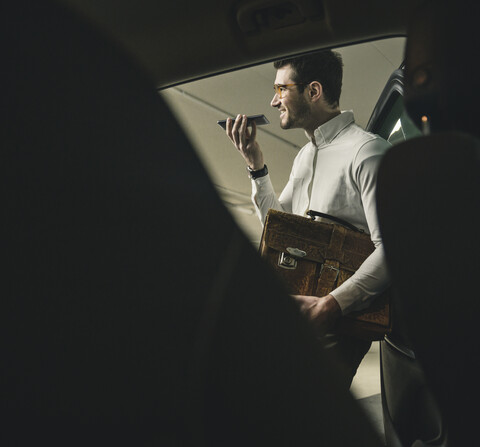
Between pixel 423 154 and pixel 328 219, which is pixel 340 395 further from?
pixel 328 219

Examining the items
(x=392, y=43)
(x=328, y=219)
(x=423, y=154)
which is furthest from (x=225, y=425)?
(x=392, y=43)

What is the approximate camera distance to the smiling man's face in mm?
1367

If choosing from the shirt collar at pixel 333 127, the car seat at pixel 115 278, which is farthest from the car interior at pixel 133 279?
the shirt collar at pixel 333 127

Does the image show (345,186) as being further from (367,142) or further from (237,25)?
(237,25)

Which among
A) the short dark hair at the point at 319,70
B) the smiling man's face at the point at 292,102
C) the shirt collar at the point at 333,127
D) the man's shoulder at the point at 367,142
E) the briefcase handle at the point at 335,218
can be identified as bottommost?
the briefcase handle at the point at 335,218

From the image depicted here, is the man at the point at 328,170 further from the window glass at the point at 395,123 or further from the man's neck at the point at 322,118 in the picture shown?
the window glass at the point at 395,123

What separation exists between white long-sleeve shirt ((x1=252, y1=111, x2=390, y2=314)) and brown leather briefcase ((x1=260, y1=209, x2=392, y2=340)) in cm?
3

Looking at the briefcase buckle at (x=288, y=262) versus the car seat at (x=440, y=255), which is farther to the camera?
the briefcase buckle at (x=288, y=262)

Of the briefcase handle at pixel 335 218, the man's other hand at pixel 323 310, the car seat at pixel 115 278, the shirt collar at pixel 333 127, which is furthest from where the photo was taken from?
the shirt collar at pixel 333 127

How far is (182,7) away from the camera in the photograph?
3.63 ft

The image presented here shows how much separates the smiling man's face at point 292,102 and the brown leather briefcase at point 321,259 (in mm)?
434

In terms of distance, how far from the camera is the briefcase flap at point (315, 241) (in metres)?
1.08

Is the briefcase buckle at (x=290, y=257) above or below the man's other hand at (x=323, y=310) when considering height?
above

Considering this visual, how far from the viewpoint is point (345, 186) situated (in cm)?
118
